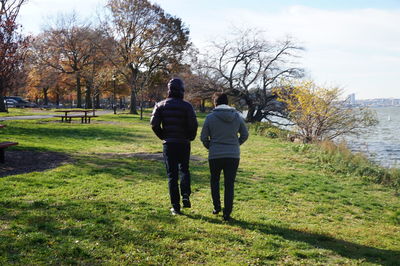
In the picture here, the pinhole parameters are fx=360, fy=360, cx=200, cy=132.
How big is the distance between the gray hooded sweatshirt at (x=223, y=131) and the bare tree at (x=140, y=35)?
2962 cm

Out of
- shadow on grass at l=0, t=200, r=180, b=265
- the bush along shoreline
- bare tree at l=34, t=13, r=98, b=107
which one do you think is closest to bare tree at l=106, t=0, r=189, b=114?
bare tree at l=34, t=13, r=98, b=107

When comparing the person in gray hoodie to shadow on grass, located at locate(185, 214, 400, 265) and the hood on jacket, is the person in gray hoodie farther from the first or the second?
shadow on grass, located at locate(185, 214, 400, 265)

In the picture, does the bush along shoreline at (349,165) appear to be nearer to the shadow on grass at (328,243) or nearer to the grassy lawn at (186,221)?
the grassy lawn at (186,221)

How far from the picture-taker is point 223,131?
5215mm

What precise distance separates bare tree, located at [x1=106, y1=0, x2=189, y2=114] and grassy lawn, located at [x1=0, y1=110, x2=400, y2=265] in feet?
89.6

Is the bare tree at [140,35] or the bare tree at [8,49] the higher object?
the bare tree at [140,35]

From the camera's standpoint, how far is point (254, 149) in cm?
1501

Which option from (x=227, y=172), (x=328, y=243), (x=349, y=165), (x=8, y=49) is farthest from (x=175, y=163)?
(x=8, y=49)

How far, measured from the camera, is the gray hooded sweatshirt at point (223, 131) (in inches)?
204

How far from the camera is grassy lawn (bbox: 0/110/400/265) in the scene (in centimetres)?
411

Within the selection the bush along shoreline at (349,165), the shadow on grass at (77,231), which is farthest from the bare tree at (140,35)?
the shadow on grass at (77,231)

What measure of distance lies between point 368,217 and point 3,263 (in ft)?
18.4

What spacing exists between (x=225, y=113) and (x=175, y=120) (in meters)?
0.75

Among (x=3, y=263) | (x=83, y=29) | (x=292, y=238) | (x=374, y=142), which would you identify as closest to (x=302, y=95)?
(x=374, y=142)
